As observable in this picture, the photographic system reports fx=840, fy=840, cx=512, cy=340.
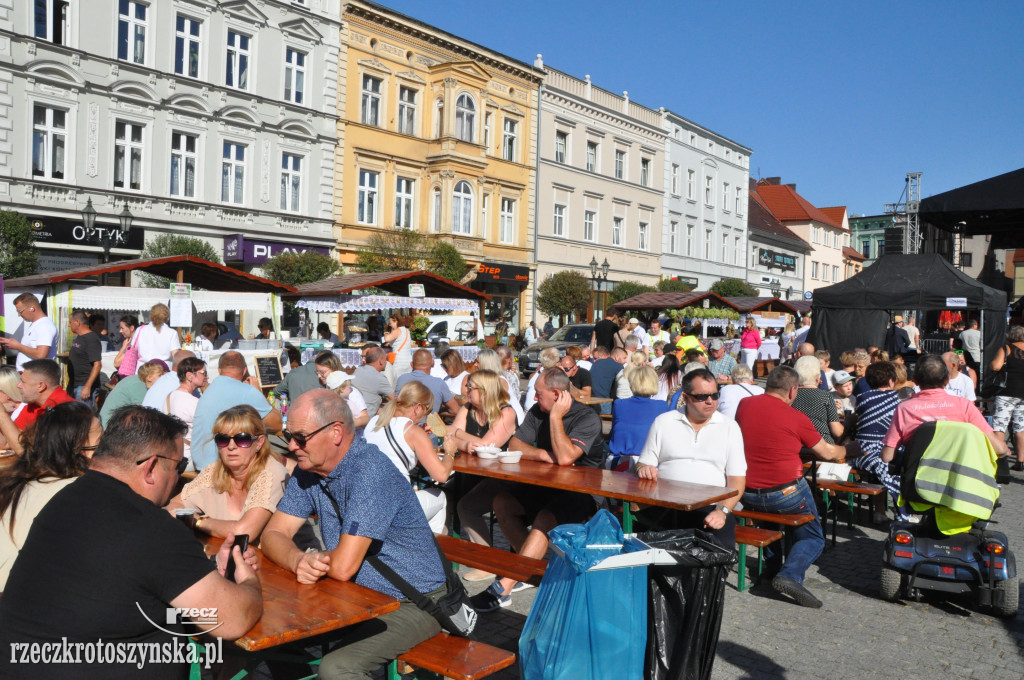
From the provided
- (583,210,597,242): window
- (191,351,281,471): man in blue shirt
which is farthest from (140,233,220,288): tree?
(583,210,597,242): window

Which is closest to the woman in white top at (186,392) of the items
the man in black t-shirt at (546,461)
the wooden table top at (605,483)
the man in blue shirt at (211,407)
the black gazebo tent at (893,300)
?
the man in blue shirt at (211,407)

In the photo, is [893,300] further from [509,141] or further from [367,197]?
[509,141]

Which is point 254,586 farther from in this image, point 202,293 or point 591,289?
point 591,289

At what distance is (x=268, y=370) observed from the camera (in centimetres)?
1488

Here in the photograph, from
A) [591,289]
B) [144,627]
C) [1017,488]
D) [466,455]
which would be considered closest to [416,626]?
[144,627]

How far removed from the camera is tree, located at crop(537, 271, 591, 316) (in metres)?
37.3

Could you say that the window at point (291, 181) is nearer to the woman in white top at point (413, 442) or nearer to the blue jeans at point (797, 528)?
the woman in white top at point (413, 442)

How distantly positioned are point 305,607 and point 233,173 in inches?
1009

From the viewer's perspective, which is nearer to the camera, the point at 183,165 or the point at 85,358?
the point at 85,358

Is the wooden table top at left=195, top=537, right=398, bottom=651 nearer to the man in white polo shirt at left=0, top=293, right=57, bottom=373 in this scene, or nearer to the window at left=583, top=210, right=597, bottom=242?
the man in white polo shirt at left=0, top=293, right=57, bottom=373

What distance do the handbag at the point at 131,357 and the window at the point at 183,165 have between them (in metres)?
14.0

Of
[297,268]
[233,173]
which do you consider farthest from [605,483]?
[233,173]

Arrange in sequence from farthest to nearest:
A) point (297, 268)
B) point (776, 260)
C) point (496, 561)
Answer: point (776, 260)
point (297, 268)
point (496, 561)

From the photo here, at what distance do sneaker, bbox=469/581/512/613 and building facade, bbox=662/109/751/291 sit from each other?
42467 millimetres
